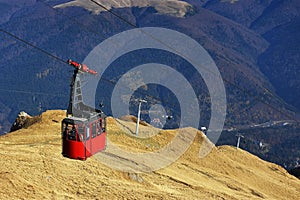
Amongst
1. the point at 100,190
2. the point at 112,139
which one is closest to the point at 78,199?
the point at 100,190

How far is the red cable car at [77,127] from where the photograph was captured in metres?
29.7

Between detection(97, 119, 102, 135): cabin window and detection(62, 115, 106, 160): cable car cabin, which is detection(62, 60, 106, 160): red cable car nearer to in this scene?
detection(62, 115, 106, 160): cable car cabin

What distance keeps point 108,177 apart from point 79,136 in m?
9.88

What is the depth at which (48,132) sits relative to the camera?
54156 millimetres

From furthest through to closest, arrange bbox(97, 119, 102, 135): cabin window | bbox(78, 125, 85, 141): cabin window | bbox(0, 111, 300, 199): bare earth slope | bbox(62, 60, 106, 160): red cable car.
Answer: bbox(0, 111, 300, 199): bare earth slope, bbox(97, 119, 102, 135): cabin window, bbox(62, 60, 106, 160): red cable car, bbox(78, 125, 85, 141): cabin window

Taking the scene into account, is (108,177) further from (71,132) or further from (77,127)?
(77,127)

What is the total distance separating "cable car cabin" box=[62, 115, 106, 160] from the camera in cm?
2959

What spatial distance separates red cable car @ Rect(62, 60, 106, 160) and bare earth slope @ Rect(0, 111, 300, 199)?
14.4 ft

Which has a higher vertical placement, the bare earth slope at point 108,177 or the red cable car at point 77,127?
the red cable car at point 77,127

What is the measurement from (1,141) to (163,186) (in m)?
23.5

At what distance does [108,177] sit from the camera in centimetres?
3806

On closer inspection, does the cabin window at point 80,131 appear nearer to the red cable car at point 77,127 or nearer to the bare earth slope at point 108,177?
the red cable car at point 77,127

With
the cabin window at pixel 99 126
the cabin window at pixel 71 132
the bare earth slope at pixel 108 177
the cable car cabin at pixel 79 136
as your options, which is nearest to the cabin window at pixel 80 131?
the cable car cabin at pixel 79 136

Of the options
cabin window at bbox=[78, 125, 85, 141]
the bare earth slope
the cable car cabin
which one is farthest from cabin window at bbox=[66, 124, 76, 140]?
the bare earth slope
